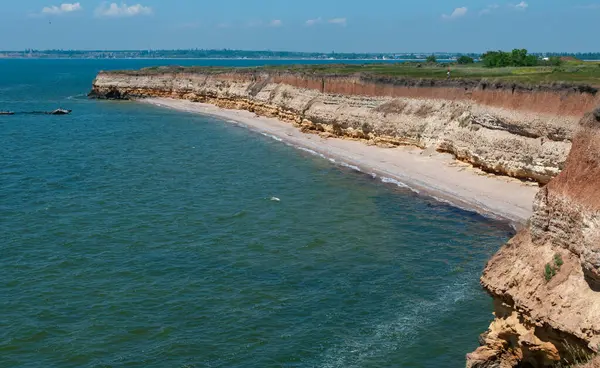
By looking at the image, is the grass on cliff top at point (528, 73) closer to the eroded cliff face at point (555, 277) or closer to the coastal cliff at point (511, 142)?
the coastal cliff at point (511, 142)

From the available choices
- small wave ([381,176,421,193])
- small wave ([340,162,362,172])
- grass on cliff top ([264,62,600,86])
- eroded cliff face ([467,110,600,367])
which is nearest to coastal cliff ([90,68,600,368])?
eroded cliff face ([467,110,600,367])

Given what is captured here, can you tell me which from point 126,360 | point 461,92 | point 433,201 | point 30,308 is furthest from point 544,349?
point 461,92

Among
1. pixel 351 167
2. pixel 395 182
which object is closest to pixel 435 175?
pixel 395 182

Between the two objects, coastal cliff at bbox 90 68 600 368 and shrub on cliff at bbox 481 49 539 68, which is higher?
shrub on cliff at bbox 481 49 539 68

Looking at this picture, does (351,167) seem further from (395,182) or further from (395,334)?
(395,334)

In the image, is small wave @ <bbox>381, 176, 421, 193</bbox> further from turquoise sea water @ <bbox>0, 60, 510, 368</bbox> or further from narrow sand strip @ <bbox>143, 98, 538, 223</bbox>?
turquoise sea water @ <bbox>0, 60, 510, 368</bbox>

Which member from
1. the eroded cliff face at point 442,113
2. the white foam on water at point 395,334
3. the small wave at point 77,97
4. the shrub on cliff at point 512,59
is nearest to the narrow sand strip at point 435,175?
the eroded cliff face at point 442,113
